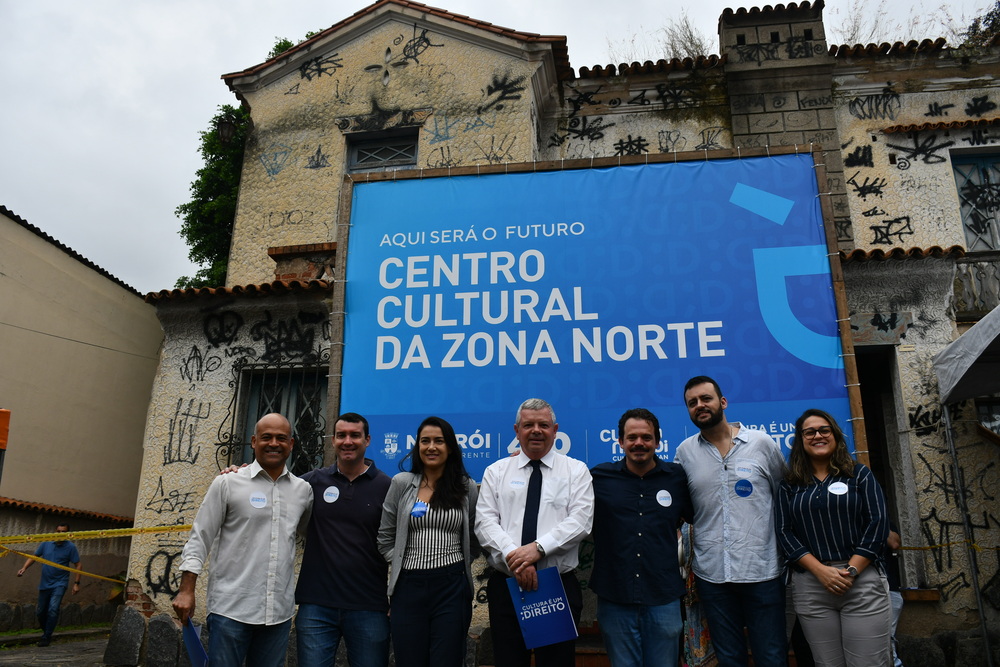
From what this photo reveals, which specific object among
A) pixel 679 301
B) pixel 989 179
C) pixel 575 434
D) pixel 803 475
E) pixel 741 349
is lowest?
pixel 803 475

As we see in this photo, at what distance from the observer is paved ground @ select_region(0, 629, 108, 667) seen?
750 centimetres

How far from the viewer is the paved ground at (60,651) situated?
7504 millimetres

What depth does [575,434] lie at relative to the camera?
540cm

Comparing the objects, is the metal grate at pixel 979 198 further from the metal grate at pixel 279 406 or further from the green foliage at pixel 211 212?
the green foliage at pixel 211 212

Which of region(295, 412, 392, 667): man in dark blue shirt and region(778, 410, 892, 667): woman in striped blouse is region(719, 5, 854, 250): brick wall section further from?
region(295, 412, 392, 667): man in dark blue shirt

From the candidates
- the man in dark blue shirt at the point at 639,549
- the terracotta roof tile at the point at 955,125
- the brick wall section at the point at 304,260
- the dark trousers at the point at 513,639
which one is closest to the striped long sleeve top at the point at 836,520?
the man in dark blue shirt at the point at 639,549

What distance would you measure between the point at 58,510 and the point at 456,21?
9731 millimetres

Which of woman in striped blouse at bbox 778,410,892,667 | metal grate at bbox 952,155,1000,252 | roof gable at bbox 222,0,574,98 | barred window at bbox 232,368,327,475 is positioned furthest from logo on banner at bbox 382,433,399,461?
metal grate at bbox 952,155,1000,252

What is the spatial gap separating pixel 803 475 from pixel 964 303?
5.27 metres

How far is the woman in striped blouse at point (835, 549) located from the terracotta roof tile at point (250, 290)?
5113 millimetres

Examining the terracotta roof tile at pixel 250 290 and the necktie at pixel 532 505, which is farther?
the terracotta roof tile at pixel 250 290

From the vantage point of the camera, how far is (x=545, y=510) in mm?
3781

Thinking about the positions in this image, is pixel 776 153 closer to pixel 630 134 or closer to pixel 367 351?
pixel 367 351

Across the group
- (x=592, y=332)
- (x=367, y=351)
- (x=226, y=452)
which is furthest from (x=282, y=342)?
(x=592, y=332)
